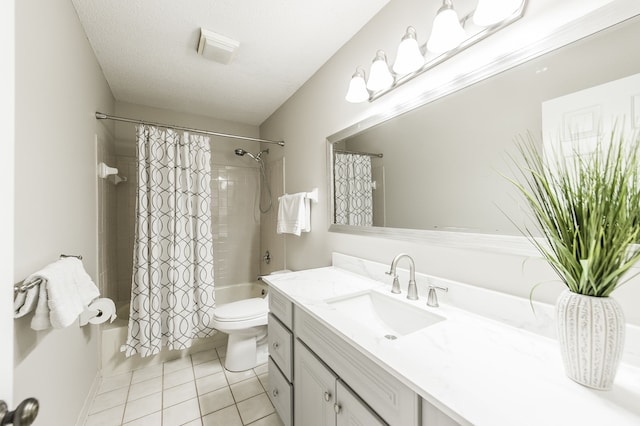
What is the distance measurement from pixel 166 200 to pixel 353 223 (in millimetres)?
1477

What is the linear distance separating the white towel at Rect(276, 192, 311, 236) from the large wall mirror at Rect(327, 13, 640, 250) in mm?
531

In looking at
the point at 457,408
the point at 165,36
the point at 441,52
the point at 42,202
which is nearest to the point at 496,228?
the point at 457,408

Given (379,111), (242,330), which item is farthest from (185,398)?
(379,111)

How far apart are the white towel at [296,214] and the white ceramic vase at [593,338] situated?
1.53 metres

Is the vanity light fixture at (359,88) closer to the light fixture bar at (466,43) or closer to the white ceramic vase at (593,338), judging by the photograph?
the light fixture bar at (466,43)

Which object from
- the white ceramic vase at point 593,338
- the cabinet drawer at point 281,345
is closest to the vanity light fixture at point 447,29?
the white ceramic vase at point 593,338

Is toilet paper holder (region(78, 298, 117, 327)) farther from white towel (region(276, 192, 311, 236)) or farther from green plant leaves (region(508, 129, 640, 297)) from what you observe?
green plant leaves (region(508, 129, 640, 297))

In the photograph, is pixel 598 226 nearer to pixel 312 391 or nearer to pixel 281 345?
pixel 312 391

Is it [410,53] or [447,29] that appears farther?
[410,53]

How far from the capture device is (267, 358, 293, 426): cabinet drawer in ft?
3.90

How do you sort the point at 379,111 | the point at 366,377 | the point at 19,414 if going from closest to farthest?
the point at 19,414
the point at 366,377
the point at 379,111

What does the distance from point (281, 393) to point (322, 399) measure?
1.48 feet

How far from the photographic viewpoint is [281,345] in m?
1.27

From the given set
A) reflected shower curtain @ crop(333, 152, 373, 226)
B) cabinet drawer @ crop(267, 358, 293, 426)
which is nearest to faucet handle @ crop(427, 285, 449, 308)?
reflected shower curtain @ crop(333, 152, 373, 226)
